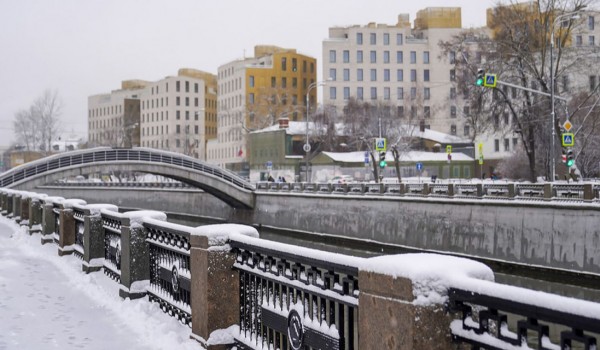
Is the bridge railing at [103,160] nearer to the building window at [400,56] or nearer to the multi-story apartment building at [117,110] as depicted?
the building window at [400,56]

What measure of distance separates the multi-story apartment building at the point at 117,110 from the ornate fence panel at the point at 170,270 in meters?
119

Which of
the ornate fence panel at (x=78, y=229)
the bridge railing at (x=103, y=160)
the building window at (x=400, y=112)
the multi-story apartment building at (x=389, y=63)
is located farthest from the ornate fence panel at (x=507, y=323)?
the multi-story apartment building at (x=389, y=63)

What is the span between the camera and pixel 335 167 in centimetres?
7212

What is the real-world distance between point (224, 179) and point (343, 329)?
45.3m

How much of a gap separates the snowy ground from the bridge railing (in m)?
31.8

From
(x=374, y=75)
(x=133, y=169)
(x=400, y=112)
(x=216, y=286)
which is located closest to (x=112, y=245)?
(x=216, y=286)

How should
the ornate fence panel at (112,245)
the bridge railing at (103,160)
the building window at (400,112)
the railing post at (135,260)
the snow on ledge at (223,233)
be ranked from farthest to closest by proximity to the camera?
the building window at (400,112), the bridge railing at (103,160), the ornate fence panel at (112,245), the railing post at (135,260), the snow on ledge at (223,233)

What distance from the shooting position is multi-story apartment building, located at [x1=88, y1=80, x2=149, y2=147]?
13688 cm

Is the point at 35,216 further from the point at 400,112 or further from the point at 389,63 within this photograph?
the point at 389,63

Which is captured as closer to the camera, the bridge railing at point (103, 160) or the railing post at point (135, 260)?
the railing post at point (135, 260)

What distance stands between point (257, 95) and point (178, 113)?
Result: 2516 cm

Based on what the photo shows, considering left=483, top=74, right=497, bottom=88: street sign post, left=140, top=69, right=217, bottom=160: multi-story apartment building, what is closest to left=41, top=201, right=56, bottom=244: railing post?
left=483, top=74, right=497, bottom=88: street sign post

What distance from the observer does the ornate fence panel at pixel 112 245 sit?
11664 millimetres

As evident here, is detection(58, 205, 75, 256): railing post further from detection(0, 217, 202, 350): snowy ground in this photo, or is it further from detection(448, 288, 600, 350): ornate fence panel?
detection(448, 288, 600, 350): ornate fence panel
